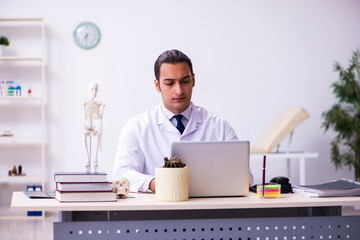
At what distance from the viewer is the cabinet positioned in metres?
5.71

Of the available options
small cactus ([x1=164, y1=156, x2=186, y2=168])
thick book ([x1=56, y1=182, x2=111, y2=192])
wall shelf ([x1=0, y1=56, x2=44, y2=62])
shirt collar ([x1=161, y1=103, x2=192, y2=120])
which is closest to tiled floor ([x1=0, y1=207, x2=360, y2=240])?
wall shelf ([x1=0, y1=56, x2=44, y2=62])

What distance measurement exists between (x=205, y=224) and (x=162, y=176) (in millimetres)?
252

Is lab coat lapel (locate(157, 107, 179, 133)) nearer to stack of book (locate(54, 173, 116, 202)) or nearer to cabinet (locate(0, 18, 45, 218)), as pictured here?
stack of book (locate(54, 173, 116, 202))

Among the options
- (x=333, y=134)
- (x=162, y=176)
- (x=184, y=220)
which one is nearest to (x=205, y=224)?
(x=184, y=220)

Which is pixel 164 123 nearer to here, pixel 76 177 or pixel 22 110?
pixel 76 177

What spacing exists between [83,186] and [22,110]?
4.02 meters

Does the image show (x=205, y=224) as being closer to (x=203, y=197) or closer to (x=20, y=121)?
(x=203, y=197)

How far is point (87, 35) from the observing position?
5.79 m

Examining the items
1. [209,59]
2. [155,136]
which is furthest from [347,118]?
[155,136]

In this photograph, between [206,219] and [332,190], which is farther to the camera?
[332,190]

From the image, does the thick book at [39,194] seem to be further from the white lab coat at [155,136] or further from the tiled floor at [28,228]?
the tiled floor at [28,228]

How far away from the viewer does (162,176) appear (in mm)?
1983

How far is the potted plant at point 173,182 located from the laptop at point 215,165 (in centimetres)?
8

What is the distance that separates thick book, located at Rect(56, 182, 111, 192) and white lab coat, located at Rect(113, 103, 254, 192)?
24.0 inches
